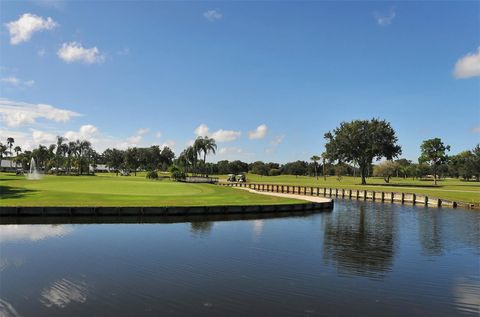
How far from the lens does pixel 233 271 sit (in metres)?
18.5

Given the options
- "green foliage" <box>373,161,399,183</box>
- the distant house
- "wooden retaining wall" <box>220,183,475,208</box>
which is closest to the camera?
"wooden retaining wall" <box>220,183,475,208</box>

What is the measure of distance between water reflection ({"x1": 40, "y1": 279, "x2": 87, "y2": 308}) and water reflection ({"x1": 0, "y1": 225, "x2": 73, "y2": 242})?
35.2 ft

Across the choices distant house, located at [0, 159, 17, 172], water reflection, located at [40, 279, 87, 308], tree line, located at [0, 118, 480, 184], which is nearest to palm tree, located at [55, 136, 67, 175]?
tree line, located at [0, 118, 480, 184]

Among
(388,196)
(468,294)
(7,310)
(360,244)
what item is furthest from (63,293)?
(388,196)

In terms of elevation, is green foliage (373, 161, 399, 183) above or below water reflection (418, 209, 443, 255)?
above

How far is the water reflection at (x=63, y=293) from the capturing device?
13.9 meters

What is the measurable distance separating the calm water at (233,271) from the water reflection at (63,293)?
4cm

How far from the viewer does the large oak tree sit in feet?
359

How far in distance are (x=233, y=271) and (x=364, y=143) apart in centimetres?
9897

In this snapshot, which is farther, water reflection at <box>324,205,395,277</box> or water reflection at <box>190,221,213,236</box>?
water reflection at <box>190,221,213,236</box>

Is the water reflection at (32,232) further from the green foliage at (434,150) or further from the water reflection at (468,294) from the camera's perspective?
the green foliage at (434,150)

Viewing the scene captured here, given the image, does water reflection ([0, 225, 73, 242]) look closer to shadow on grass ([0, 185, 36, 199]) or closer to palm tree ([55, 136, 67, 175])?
shadow on grass ([0, 185, 36, 199])

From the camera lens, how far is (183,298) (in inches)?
573

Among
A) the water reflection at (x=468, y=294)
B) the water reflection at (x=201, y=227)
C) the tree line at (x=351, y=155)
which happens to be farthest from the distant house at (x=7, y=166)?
the water reflection at (x=468, y=294)
